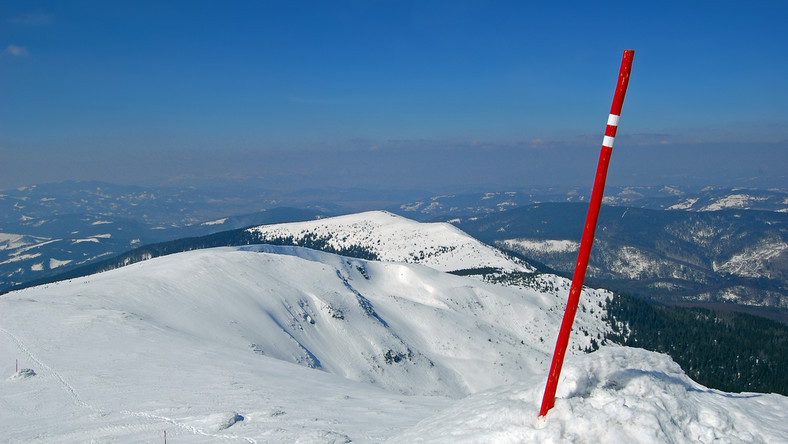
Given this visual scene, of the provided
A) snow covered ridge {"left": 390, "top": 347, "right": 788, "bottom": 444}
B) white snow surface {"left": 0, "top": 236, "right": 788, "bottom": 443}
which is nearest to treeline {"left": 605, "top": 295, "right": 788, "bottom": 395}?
white snow surface {"left": 0, "top": 236, "right": 788, "bottom": 443}

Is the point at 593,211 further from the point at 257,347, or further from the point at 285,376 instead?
the point at 257,347

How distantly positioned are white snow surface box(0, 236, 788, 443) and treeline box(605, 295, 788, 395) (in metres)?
51.1

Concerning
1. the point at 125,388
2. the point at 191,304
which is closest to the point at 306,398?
the point at 125,388

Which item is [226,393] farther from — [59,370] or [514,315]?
[514,315]

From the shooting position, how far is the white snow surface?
10.0 meters

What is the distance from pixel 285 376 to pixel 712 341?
444ft

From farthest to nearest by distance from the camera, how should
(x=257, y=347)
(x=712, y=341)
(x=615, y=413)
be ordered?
(x=712, y=341), (x=257, y=347), (x=615, y=413)

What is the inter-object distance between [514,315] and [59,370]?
9267 centimetres

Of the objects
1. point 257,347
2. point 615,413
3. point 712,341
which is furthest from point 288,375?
point 712,341

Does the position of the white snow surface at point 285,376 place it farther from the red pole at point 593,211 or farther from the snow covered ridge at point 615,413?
the red pole at point 593,211

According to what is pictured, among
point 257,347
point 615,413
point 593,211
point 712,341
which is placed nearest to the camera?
point 615,413

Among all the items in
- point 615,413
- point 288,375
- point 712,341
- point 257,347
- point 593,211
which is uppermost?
point 593,211

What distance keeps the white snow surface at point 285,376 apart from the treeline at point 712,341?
51.1 meters

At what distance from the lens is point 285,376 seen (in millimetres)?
28000
